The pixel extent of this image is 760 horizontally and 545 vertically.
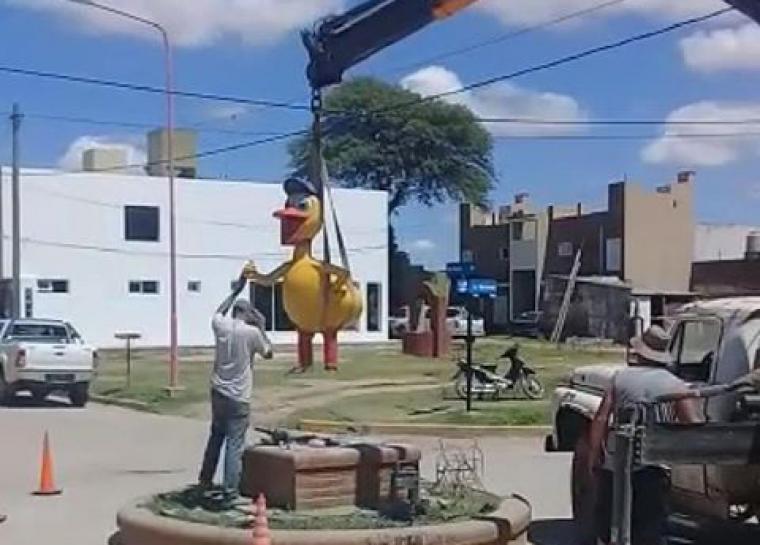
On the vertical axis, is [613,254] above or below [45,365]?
above

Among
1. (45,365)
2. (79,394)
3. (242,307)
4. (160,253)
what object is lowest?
(79,394)

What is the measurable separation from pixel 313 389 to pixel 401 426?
8.28 metres

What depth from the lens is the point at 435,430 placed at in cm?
2283

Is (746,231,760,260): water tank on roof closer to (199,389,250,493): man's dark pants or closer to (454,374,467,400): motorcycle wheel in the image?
(454,374,467,400): motorcycle wheel

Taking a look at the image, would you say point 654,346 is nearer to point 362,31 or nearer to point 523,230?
point 362,31

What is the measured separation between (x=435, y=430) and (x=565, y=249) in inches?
2205

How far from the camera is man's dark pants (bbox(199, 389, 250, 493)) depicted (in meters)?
12.2

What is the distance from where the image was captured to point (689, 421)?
9.16 m

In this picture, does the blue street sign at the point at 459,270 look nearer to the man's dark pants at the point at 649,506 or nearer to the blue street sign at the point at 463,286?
the blue street sign at the point at 463,286

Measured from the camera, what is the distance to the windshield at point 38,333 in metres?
30.6

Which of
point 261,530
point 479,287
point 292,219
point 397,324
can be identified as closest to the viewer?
point 261,530

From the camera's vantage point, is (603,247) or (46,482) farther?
(603,247)

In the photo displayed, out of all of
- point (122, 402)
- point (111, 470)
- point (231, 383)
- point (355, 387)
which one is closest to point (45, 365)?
point (122, 402)

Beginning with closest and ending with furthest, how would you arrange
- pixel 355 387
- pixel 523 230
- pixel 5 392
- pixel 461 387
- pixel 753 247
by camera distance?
pixel 461 387 < pixel 5 392 < pixel 355 387 < pixel 753 247 < pixel 523 230
